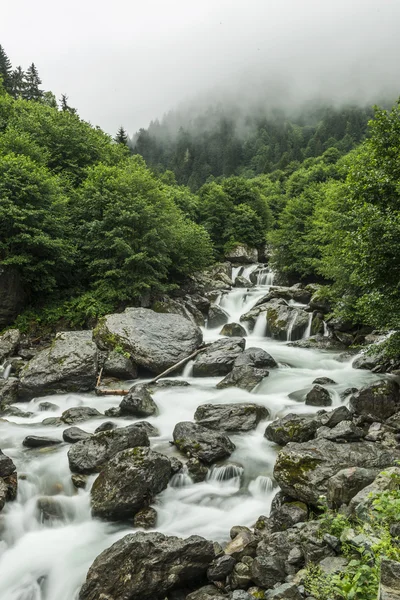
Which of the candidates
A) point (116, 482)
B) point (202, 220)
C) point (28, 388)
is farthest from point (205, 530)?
point (202, 220)

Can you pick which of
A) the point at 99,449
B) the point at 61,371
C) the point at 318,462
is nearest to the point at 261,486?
the point at 318,462

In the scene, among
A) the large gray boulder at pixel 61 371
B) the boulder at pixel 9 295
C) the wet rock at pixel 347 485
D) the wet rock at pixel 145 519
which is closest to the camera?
the wet rock at pixel 347 485

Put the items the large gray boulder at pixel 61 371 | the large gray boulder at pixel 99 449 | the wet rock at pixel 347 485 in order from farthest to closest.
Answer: the large gray boulder at pixel 61 371 < the large gray boulder at pixel 99 449 < the wet rock at pixel 347 485

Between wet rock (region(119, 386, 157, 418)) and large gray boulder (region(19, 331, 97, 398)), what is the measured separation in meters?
2.88

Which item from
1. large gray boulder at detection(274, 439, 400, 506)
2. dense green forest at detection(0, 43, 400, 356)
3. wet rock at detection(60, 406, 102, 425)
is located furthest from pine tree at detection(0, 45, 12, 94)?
large gray boulder at detection(274, 439, 400, 506)

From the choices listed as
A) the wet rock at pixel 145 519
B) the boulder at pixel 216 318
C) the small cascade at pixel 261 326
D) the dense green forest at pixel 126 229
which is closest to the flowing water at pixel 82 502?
the wet rock at pixel 145 519

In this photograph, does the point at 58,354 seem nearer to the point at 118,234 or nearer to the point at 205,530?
the point at 118,234

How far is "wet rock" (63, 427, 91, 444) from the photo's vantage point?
10656 millimetres

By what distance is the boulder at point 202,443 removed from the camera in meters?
9.60

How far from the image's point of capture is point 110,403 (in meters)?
13.9

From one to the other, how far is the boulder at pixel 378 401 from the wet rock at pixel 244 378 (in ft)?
13.1

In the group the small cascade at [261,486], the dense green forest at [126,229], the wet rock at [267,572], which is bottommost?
the small cascade at [261,486]

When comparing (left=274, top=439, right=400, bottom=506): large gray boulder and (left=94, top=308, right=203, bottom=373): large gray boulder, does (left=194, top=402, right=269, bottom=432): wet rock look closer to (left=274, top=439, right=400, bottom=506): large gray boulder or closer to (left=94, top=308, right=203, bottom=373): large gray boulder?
(left=274, top=439, right=400, bottom=506): large gray boulder

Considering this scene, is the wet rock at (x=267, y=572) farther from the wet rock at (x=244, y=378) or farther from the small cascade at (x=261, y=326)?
the small cascade at (x=261, y=326)
